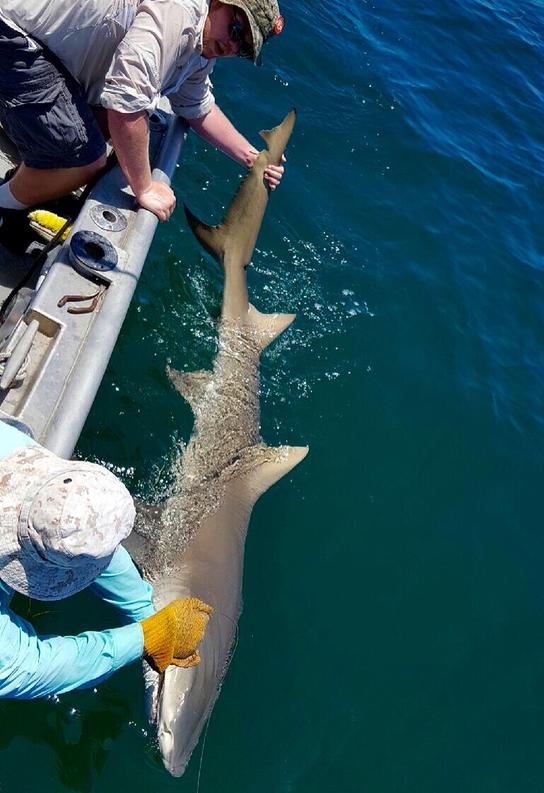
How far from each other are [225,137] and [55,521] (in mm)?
3915

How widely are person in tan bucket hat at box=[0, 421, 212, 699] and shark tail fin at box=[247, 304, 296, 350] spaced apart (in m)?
3.03

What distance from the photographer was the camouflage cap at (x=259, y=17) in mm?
3947

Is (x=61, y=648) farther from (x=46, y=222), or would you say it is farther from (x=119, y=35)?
(x=119, y=35)

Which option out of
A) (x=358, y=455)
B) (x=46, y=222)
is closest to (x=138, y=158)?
(x=46, y=222)

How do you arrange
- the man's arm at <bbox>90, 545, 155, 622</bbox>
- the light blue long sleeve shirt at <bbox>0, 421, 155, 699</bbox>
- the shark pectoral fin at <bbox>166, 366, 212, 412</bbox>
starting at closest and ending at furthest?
the light blue long sleeve shirt at <bbox>0, 421, 155, 699</bbox>
the man's arm at <bbox>90, 545, 155, 622</bbox>
the shark pectoral fin at <bbox>166, 366, 212, 412</bbox>

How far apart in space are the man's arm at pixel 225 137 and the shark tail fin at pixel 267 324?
982mm

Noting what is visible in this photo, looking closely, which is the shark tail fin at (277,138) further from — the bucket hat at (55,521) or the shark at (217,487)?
the bucket hat at (55,521)

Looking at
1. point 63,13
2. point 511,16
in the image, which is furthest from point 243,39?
point 511,16

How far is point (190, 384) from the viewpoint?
5.71m

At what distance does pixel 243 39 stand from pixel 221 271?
253 cm

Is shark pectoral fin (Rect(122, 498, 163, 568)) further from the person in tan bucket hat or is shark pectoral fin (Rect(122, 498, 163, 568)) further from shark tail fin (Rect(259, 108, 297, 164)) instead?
shark tail fin (Rect(259, 108, 297, 164))

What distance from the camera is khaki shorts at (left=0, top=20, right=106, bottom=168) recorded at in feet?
12.3

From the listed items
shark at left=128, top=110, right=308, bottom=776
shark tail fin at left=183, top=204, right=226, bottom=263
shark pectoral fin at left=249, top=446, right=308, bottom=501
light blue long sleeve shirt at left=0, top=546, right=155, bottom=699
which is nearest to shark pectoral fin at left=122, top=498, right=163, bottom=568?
shark at left=128, top=110, right=308, bottom=776

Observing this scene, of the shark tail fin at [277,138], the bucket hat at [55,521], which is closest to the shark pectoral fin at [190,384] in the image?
the shark tail fin at [277,138]
